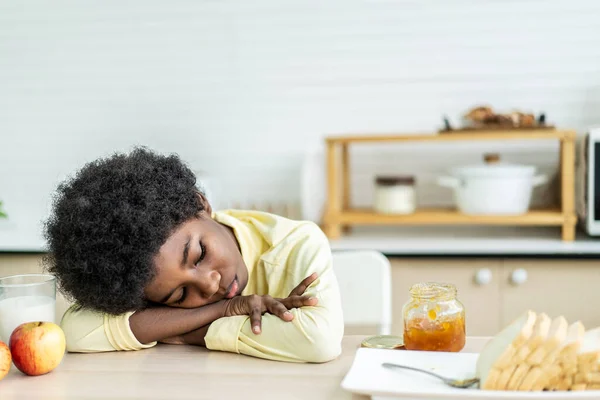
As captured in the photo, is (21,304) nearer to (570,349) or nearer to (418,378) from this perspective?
(418,378)

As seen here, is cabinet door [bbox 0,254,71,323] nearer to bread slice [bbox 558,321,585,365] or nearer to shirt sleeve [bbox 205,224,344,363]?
shirt sleeve [bbox 205,224,344,363]

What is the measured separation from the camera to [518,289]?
7.32ft

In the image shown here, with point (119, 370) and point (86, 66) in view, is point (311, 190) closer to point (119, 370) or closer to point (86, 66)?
point (86, 66)

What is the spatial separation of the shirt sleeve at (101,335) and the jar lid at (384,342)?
397 millimetres

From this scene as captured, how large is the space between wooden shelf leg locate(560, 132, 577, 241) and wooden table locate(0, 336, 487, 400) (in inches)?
52.9

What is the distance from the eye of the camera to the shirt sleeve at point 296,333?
106 cm

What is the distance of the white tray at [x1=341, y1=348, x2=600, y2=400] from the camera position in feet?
2.65

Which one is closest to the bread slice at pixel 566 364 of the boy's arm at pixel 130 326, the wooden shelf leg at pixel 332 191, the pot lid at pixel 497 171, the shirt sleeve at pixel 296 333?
the shirt sleeve at pixel 296 333

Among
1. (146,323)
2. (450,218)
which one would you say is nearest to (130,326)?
(146,323)

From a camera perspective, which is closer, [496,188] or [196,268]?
[196,268]

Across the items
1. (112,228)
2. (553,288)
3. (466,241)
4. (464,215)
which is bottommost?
(553,288)

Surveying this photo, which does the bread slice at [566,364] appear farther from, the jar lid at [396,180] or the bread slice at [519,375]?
the jar lid at [396,180]

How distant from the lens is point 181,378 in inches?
38.9

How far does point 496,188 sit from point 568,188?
0.25 meters
